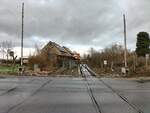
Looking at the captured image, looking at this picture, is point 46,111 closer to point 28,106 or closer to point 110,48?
point 28,106

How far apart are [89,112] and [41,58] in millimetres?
67135

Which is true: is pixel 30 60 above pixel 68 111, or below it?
above

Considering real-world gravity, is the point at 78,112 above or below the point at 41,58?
below

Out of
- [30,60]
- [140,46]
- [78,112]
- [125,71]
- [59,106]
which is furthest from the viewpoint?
[140,46]

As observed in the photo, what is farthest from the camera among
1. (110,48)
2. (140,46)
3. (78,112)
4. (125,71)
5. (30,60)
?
(110,48)

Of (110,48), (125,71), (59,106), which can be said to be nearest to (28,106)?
(59,106)

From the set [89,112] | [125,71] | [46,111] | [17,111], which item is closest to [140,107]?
[89,112]

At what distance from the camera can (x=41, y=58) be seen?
78.9m

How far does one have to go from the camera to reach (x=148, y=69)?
51312 millimetres

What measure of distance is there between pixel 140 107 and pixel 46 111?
3634 millimetres

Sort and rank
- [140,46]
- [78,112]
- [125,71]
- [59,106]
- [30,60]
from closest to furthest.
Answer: [78,112] → [59,106] → [125,71] → [30,60] → [140,46]

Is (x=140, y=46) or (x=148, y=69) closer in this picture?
(x=148, y=69)

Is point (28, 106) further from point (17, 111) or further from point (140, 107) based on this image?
point (140, 107)

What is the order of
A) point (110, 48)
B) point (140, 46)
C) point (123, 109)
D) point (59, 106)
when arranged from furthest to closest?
1. point (110, 48)
2. point (140, 46)
3. point (59, 106)
4. point (123, 109)
